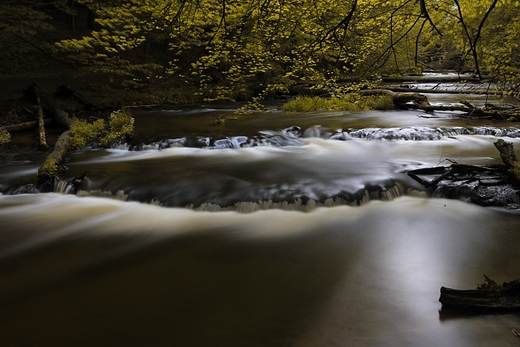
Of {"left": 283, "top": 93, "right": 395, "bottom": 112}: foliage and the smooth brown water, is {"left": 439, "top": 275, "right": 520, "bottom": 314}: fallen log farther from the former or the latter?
{"left": 283, "top": 93, "right": 395, "bottom": 112}: foliage

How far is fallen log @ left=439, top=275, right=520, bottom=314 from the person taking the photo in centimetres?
282

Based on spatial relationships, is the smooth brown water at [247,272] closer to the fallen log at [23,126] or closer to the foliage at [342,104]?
the fallen log at [23,126]

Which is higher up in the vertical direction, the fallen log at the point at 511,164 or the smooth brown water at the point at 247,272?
the fallen log at the point at 511,164

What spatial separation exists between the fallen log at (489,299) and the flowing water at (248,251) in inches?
3.4

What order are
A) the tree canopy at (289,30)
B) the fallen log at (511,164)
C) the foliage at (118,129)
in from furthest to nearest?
the foliage at (118,129)
the fallen log at (511,164)
the tree canopy at (289,30)

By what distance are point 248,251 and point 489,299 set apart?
2.55m

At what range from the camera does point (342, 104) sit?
14.0 metres

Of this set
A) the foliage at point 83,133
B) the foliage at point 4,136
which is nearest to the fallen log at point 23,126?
the foliage at point 4,136

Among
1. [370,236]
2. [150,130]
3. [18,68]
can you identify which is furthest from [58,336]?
[18,68]

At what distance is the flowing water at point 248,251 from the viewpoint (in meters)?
2.86

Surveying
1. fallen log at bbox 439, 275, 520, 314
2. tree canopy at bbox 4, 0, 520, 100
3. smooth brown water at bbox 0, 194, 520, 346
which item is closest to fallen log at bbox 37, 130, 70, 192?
smooth brown water at bbox 0, 194, 520, 346

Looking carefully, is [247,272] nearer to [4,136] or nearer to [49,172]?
[49,172]

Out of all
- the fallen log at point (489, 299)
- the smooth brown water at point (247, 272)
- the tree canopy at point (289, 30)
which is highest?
the tree canopy at point (289, 30)

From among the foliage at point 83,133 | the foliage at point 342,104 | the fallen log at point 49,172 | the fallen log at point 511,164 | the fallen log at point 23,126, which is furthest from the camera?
the foliage at point 342,104
